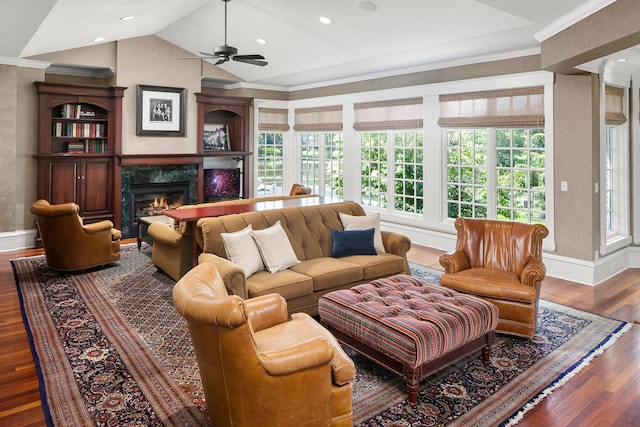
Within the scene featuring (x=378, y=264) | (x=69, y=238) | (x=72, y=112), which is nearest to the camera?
(x=378, y=264)

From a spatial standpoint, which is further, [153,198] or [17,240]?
[153,198]

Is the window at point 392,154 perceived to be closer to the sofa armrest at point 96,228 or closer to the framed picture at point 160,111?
the framed picture at point 160,111

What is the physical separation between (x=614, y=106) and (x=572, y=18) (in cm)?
225

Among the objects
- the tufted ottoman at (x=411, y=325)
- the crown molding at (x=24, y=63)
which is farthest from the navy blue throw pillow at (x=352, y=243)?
the crown molding at (x=24, y=63)

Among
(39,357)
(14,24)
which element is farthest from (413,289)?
(14,24)

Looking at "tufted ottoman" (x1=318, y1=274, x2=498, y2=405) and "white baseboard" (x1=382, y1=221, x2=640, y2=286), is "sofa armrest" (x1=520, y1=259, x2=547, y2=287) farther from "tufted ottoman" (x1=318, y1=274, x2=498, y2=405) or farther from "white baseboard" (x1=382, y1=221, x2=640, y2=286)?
"white baseboard" (x1=382, y1=221, x2=640, y2=286)

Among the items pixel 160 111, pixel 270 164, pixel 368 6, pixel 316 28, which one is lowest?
pixel 270 164

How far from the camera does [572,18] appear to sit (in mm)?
3924

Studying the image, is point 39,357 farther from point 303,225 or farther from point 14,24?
point 14,24

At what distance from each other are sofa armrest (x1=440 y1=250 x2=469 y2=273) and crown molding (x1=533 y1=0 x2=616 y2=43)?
234 cm

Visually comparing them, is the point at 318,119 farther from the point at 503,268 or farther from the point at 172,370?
the point at 172,370

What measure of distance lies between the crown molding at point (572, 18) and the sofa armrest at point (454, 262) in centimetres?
234

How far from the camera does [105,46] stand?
725cm

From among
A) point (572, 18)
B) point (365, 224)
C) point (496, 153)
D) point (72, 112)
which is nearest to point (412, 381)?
point (365, 224)
